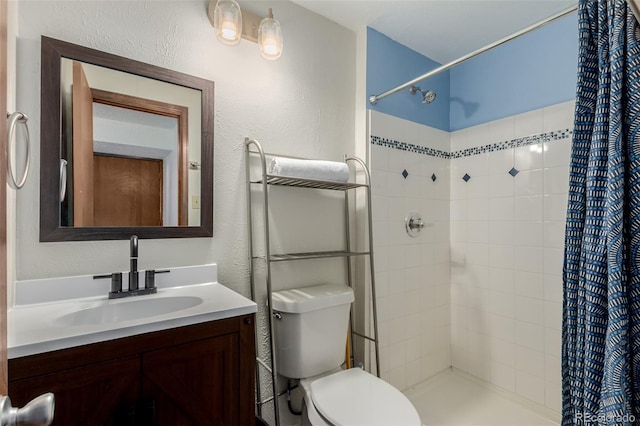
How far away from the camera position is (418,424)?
45.7 inches

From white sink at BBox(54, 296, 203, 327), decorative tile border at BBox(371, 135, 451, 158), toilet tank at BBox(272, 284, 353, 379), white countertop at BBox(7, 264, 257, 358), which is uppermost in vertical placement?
decorative tile border at BBox(371, 135, 451, 158)

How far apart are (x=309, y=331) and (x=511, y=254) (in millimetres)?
1432

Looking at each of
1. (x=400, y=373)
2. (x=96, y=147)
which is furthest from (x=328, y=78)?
(x=400, y=373)

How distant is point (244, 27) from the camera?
1.61 m

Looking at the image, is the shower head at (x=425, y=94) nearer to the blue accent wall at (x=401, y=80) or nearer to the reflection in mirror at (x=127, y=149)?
the blue accent wall at (x=401, y=80)

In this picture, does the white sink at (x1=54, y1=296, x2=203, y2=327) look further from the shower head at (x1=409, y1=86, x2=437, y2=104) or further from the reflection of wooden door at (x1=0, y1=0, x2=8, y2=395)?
the shower head at (x1=409, y1=86, x2=437, y2=104)

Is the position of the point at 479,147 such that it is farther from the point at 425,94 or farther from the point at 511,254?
the point at 511,254

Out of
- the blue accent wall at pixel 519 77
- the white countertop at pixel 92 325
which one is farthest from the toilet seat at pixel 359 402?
the blue accent wall at pixel 519 77

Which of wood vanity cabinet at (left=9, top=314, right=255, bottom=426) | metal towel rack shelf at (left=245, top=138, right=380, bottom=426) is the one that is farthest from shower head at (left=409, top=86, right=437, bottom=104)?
wood vanity cabinet at (left=9, top=314, right=255, bottom=426)

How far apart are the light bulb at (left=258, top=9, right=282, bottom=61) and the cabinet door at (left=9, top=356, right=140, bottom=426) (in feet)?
4.39

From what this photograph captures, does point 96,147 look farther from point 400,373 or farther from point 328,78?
point 400,373

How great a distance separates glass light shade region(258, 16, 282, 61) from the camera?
4.88 feet

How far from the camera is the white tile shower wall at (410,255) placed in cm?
201

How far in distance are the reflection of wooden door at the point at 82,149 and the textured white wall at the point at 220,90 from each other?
0.11 m
